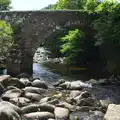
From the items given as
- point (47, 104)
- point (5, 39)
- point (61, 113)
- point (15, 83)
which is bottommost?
point (15, 83)

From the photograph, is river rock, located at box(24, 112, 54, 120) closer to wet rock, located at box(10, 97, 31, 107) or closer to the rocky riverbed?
the rocky riverbed

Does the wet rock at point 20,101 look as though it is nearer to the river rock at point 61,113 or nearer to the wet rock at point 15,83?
the river rock at point 61,113

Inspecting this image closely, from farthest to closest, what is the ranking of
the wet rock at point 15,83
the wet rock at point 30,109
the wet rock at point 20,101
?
1. the wet rock at point 15,83
2. the wet rock at point 20,101
3. the wet rock at point 30,109

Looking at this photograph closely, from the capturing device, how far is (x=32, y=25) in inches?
742

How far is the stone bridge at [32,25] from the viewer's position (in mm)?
18594

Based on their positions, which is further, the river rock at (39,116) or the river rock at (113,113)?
the river rock at (39,116)

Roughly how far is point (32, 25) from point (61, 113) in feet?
35.4

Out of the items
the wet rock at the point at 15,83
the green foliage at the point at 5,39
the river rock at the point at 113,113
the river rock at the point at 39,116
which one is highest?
the green foliage at the point at 5,39

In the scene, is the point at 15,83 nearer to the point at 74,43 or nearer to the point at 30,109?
the point at 30,109

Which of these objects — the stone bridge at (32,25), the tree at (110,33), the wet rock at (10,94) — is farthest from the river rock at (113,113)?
the stone bridge at (32,25)

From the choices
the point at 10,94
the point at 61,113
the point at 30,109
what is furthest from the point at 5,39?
the point at 61,113

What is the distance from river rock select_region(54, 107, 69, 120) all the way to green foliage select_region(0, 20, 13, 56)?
8148 mm

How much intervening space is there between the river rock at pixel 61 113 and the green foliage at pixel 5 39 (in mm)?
8148

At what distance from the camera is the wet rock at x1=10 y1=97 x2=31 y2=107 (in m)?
10.2
